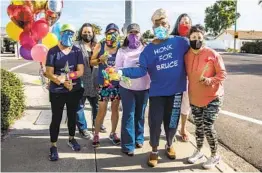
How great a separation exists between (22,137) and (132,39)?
7.83 feet

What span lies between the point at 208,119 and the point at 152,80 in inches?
33.2

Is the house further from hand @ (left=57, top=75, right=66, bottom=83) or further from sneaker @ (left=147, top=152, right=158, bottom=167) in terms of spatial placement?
hand @ (left=57, top=75, right=66, bottom=83)

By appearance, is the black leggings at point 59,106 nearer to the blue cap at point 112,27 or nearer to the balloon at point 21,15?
the blue cap at point 112,27

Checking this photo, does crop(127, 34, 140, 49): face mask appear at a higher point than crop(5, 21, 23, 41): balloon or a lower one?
lower

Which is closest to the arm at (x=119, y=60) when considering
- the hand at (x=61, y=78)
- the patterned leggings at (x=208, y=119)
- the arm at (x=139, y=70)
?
the arm at (x=139, y=70)

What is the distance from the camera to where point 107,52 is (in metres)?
4.84

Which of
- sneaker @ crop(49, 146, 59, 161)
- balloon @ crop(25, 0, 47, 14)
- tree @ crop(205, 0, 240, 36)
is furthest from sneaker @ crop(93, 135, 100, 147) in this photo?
tree @ crop(205, 0, 240, 36)

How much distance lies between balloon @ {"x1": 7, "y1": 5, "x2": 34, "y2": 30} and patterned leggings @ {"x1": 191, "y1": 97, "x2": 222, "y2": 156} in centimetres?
263

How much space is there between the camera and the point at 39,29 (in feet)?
16.2

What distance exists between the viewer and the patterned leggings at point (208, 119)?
4.17m

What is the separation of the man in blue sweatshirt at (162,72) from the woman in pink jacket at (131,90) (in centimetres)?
19

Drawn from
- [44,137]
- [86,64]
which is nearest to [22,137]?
[44,137]

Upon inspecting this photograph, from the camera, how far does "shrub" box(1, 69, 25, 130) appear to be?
5605 millimetres

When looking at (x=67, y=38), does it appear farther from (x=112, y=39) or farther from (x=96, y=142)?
(x=96, y=142)
